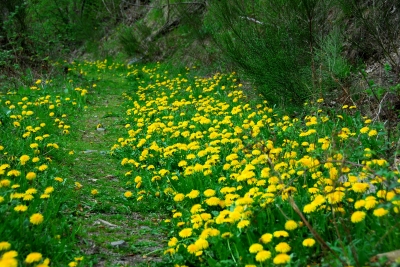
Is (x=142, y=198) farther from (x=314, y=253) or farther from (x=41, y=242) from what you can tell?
(x=314, y=253)

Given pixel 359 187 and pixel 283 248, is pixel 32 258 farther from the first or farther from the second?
pixel 359 187

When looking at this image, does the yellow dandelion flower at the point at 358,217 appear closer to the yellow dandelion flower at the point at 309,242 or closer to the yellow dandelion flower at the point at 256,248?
the yellow dandelion flower at the point at 309,242

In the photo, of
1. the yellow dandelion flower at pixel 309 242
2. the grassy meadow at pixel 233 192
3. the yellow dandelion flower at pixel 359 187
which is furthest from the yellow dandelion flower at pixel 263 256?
the yellow dandelion flower at pixel 359 187

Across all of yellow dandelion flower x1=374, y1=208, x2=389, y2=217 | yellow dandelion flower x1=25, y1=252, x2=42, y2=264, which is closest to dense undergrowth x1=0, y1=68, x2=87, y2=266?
yellow dandelion flower x1=25, y1=252, x2=42, y2=264

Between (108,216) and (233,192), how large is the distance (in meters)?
1.19

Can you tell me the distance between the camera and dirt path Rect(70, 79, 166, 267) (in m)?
3.13

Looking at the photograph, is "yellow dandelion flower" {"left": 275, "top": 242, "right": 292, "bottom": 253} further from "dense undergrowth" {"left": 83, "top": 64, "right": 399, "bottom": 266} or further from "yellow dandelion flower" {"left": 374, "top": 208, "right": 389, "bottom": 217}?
"yellow dandelion flower" {"left": 374, "top": 208, "right": 389, "bottom": 217}

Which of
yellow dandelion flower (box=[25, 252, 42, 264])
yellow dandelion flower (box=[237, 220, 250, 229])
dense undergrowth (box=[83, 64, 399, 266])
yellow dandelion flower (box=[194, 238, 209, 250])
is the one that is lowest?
dense undergrowth (box=[83, 64, 399, 266])

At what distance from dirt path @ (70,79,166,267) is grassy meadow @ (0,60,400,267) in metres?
0.06

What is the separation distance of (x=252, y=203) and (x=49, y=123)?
168 inches

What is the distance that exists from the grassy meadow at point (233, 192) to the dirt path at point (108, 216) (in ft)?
0.19

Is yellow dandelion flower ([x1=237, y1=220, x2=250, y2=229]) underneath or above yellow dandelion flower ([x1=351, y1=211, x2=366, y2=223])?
above

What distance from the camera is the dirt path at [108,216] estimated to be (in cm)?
313

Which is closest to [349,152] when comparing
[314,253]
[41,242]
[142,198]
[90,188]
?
[314,253]
